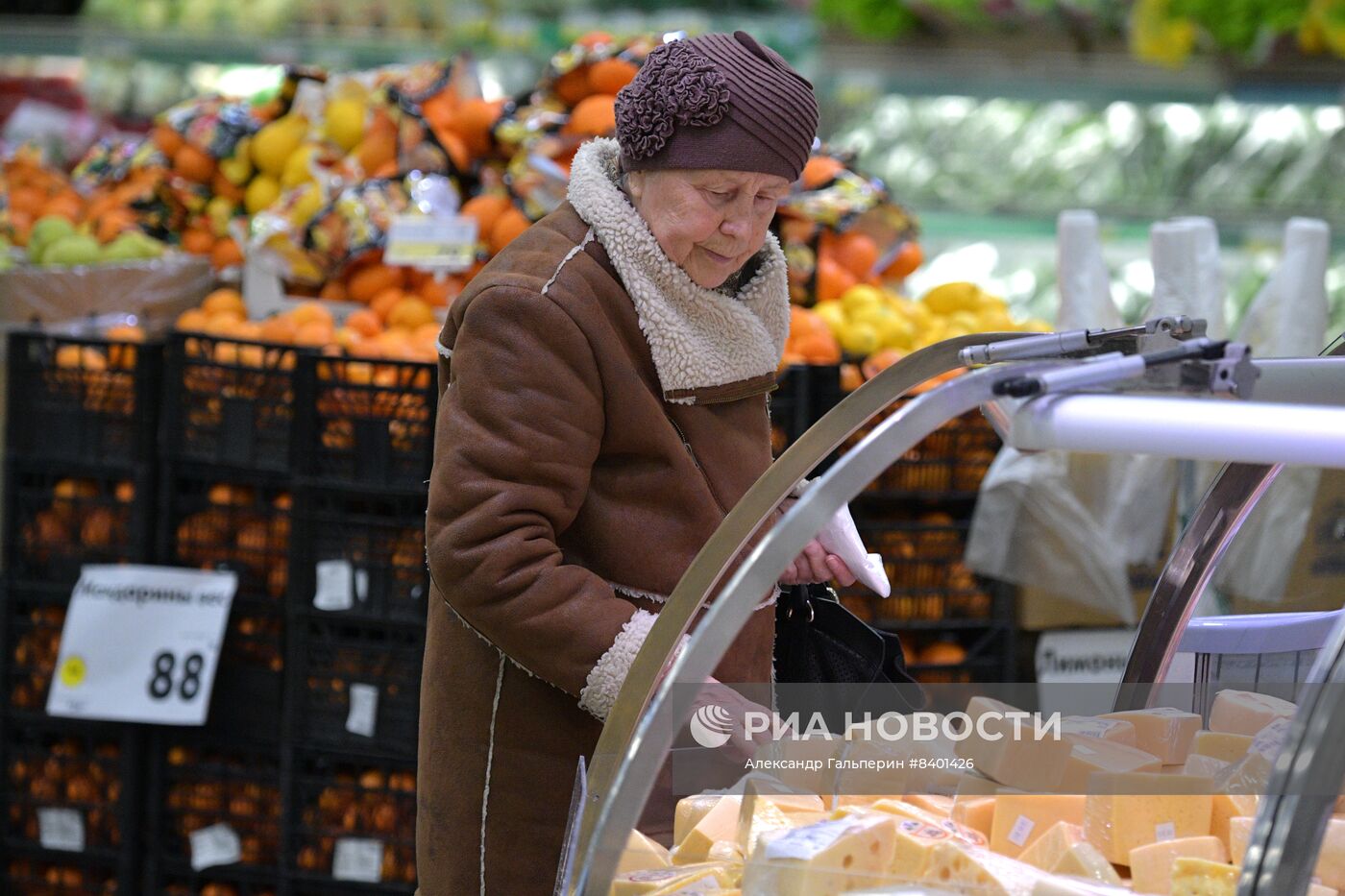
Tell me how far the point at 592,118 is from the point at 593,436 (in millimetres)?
1826

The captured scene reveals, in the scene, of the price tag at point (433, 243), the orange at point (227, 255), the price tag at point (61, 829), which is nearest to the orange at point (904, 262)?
the price tag at point (433, 243)

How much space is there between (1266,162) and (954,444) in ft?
8.24

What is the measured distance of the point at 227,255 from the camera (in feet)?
12.6

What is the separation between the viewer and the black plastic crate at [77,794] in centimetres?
317

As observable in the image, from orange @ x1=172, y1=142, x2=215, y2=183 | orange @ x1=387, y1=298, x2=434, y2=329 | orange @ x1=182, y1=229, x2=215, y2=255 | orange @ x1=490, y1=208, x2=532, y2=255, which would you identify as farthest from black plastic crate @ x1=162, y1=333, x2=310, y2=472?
orange @ x1=172, y1=142, x2=215, y2=183

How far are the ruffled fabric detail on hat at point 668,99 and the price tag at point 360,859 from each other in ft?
5.60

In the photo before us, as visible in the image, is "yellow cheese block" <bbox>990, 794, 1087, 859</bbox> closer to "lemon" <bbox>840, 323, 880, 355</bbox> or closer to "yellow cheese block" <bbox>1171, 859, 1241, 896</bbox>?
"yellow cheese block" <bbox>1171, 859, 1241, 896</bbox>

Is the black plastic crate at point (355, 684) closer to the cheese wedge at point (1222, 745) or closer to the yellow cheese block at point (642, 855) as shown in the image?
the yellow cheese block at point (642, 855)

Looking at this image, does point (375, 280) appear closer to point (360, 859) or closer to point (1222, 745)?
point (360, 859)

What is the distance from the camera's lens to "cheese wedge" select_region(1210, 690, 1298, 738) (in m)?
1.54

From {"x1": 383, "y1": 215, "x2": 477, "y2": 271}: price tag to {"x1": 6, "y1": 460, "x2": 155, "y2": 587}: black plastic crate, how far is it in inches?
27.4

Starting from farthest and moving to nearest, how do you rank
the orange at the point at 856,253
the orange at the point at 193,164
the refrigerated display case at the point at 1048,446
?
1. the orange at the point at 193,164
2. the orange at the point at 856,253
3. the refrigerated display case at the point at 1048,446

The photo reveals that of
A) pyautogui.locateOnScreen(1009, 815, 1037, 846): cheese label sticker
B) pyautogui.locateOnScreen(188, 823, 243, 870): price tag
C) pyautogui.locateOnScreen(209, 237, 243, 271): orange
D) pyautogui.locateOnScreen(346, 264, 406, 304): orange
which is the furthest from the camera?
pyautogui.locateOnScreen(209, 237, 243, 271): orange

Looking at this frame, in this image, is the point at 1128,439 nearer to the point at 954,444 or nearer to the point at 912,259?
the point at 954,444
